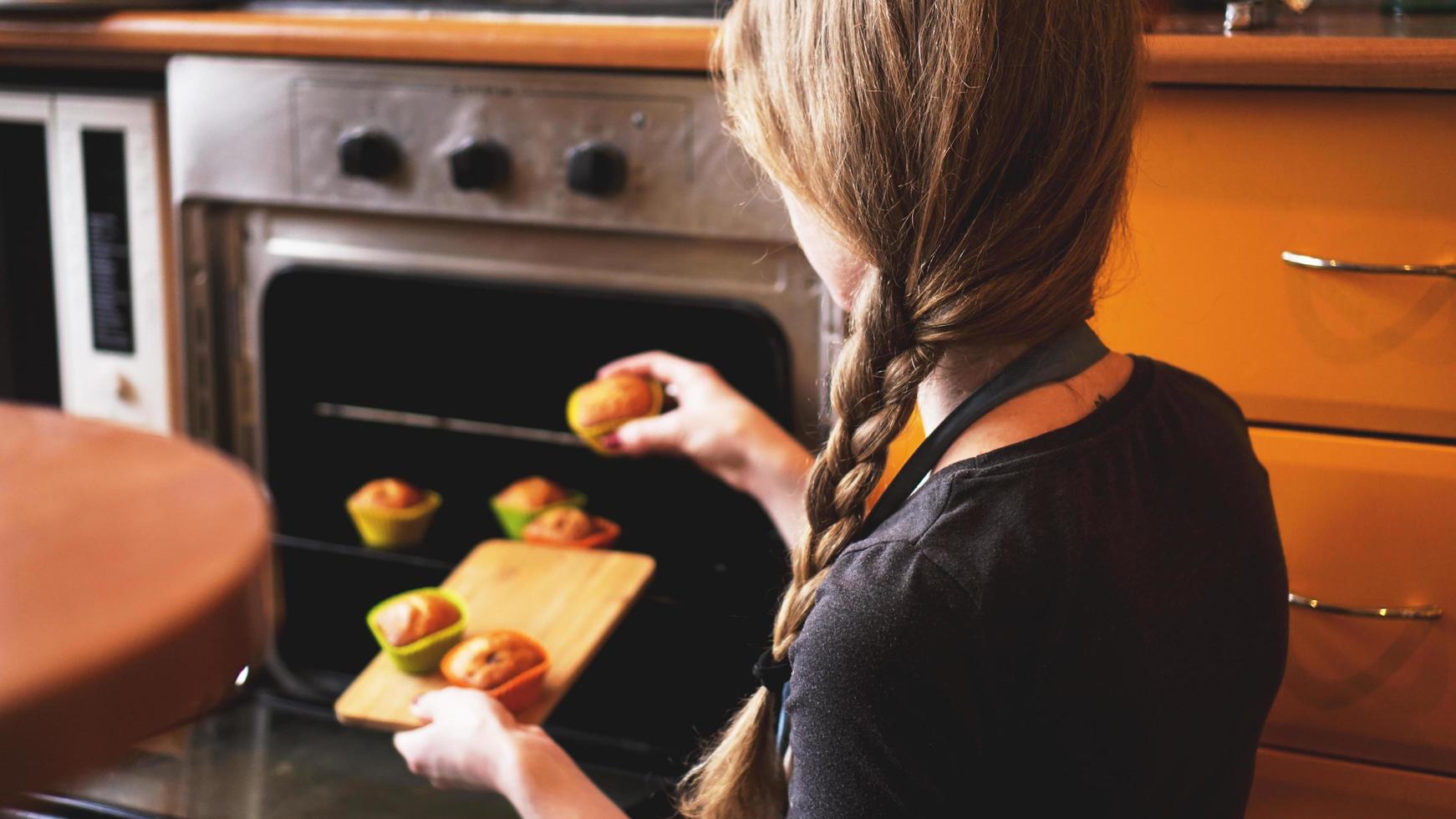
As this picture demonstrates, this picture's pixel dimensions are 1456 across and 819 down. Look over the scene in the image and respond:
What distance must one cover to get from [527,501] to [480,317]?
8.0 inches

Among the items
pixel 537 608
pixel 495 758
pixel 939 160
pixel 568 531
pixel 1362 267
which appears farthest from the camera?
pixel 568 531

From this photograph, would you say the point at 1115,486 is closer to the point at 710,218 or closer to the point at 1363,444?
the point at 1363,444

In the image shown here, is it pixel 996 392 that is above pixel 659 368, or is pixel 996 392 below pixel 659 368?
above

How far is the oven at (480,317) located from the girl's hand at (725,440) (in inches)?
2.3

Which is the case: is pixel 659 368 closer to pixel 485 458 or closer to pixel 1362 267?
pixel 485 458

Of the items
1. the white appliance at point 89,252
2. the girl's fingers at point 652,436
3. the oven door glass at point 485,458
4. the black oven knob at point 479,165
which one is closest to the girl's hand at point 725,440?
the girl's fingers at point 652,436

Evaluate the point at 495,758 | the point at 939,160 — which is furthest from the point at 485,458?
the point at 939,160

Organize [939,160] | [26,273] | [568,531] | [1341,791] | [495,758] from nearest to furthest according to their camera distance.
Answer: [939,160], [495,758], [1341,791], [568,531], [26,273]

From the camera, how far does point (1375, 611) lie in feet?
3.61

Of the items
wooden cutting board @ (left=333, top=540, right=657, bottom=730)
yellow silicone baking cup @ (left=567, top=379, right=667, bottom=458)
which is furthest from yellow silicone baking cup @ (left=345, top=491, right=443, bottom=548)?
yellow silicone baking cup @ (left=567, top=379, right=667, bottom=458)

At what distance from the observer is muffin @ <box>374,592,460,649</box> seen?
1159 millimetres

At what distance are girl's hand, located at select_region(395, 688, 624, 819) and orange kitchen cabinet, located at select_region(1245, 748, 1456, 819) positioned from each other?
0.59m

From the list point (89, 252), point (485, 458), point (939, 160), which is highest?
point (939, 160)

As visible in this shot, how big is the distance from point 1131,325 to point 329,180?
2.46 feet
